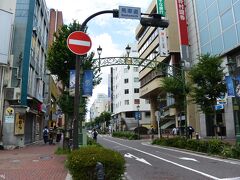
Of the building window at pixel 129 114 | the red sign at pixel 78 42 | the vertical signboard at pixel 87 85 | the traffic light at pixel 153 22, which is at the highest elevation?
the building window at pixel 129 114

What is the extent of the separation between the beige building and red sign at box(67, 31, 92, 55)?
2728 cm

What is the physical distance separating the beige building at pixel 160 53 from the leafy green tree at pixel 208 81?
47.5 feet

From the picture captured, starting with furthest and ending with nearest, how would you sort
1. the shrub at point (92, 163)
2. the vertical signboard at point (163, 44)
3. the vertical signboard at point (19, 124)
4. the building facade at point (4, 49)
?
1. the vertical signboard at point (163, 44)
2. the vertical signboard at point (19, 124)
3. the building facade at point (4, 49)
4. the shrub at point (92, 163)

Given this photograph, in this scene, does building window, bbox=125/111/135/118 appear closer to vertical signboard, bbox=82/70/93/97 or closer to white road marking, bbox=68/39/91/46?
vertical signboard, bbox=82/70/93/97

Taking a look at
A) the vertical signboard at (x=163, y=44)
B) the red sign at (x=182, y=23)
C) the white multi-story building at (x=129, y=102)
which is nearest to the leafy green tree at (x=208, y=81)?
the red sign at (x=182, y=23)

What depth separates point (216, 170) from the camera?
11.8m

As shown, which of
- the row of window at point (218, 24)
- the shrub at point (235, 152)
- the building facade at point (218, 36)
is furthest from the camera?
the building facade at point (218, 36)

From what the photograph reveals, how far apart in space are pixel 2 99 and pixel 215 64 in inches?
643

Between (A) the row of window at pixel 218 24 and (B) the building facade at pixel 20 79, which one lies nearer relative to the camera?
(B) the building facade at pixel 20 79

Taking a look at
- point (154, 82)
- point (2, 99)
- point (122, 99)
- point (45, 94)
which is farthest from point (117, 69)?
point (2, 99)

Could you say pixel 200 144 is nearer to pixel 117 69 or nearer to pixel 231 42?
pixel 231 42

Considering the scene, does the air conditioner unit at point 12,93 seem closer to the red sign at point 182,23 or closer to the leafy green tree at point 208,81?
the leafy green tree at point 208,81

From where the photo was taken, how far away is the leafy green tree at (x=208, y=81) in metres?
20.4

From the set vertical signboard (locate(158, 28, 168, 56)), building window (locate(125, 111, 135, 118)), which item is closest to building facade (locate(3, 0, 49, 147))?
vertical signboard (locate(158, 28, 168, 56))
